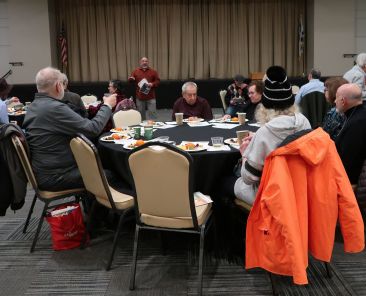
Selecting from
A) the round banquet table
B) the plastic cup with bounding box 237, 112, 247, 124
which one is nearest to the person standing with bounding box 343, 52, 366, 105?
the plastic cup with bounding box 237, 112, 247, 124

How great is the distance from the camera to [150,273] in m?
3.05

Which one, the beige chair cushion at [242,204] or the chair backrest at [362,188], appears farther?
the chair backrest at [362,188]

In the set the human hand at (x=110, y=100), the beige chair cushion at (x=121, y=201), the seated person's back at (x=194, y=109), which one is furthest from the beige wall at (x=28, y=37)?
the beige chair cushion at (x=121, y=201)

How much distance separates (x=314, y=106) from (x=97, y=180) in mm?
3495

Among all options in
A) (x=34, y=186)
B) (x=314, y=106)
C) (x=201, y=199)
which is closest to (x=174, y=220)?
(x=201, y=199)

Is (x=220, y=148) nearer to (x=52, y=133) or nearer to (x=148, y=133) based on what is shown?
(x=148, y=133)

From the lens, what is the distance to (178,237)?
3631 millimetres

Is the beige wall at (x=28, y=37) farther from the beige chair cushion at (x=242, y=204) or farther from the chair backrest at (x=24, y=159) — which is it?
the beige chair cushion at (x=242, y=204)

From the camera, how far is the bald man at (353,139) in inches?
129

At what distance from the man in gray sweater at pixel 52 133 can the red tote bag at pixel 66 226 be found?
0.17 metres

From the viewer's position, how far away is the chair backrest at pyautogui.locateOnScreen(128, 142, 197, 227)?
2.57m

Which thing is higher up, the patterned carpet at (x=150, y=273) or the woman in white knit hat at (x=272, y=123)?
the woman in white knit hat at (x=272, y=123)

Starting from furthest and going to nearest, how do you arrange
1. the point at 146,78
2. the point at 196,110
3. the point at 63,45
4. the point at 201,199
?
the point at 63,45
the point at 146,78
the point at 196,110
the point at 201,199

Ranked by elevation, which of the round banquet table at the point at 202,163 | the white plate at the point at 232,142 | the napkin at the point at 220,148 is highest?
the white plate at the point at 232,142
